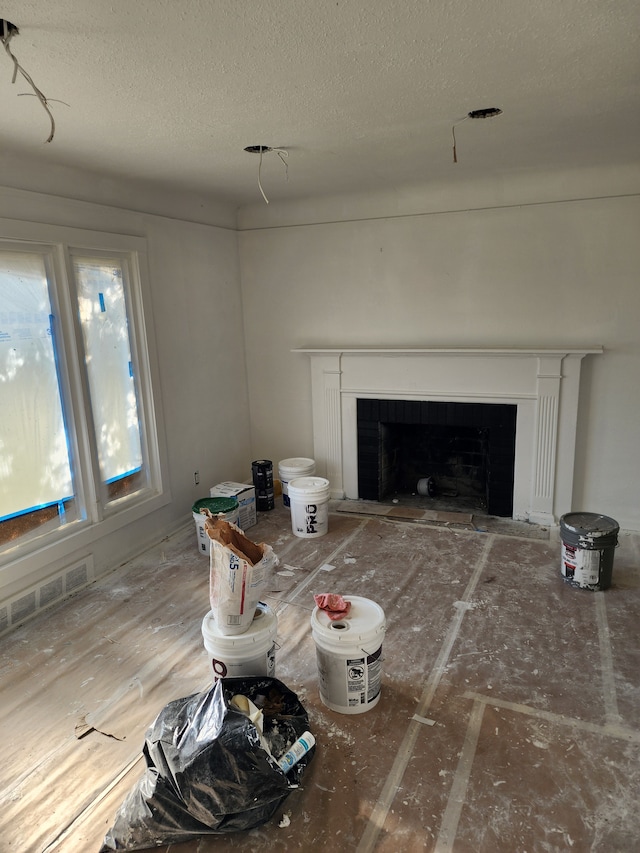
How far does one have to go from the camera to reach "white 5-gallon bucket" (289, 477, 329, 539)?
13.3 feet

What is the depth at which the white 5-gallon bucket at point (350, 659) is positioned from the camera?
2.22m

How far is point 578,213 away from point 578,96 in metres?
1.57

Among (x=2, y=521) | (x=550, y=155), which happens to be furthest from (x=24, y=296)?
(x=550, y=155)

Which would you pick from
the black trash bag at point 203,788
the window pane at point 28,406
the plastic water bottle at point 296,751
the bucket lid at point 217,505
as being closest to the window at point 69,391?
the window pane at point 28,406

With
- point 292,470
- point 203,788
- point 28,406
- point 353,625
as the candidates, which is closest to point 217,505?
point 292,470

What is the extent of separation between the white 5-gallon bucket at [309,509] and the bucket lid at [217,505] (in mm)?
429

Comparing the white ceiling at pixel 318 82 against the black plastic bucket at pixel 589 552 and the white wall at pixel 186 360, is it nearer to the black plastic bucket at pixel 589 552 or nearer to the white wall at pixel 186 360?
the white wall at pixel 186 360

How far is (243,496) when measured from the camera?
4.24 meters

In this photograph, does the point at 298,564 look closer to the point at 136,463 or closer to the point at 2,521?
the point at 136,463

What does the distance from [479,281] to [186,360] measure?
2.29 m

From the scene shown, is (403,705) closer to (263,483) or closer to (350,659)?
(350,659)

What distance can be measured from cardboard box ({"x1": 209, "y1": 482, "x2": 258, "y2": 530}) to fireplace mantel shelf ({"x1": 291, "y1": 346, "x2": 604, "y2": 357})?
1250 mm

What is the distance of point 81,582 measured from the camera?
345cm

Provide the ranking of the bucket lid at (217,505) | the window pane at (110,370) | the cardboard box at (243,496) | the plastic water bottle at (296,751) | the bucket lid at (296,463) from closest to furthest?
the plastic water bottle at (296,751) → the window pane at (110,370) → the bucket lid at (217,505) → the cardboard box at (243,496) → the bucket lid at (296,463)
